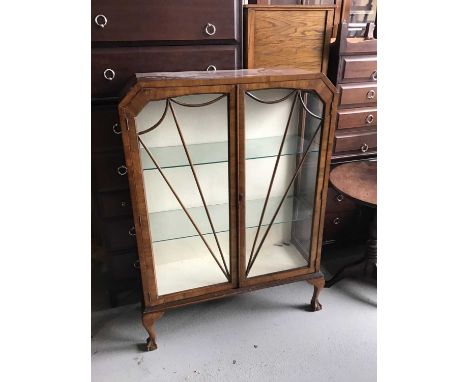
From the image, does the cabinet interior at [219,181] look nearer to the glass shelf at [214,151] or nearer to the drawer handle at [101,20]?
the glass shelf at [214,151]

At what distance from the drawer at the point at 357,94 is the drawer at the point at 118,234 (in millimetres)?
886

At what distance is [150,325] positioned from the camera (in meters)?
1.13

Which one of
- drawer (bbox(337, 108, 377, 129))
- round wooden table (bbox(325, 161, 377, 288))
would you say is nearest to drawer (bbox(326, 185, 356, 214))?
round wooden table (bbox(325, 161, 377, 288))

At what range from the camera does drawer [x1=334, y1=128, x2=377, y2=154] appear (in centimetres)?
137

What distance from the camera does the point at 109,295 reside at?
1.33m

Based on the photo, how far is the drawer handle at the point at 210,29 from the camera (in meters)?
1.01

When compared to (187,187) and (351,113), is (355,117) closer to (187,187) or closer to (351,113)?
(351,113)

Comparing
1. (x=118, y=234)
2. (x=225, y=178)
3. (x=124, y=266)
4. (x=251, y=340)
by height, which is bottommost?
(x=251, y=340)

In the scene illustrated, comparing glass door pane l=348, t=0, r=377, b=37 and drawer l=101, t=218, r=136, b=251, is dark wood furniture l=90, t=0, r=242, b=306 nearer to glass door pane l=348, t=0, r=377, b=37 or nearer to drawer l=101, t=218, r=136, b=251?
drawer l=101, t=218, r=136, b=251

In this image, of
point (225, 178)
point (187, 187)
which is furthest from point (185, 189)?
point (225, 178)

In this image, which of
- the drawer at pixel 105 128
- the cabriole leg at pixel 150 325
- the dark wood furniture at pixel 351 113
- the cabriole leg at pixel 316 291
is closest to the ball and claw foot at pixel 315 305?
the cabriole leg at pixel 316 291

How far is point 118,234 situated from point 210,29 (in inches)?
28.4

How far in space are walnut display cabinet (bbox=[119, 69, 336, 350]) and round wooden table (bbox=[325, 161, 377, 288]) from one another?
14cm
